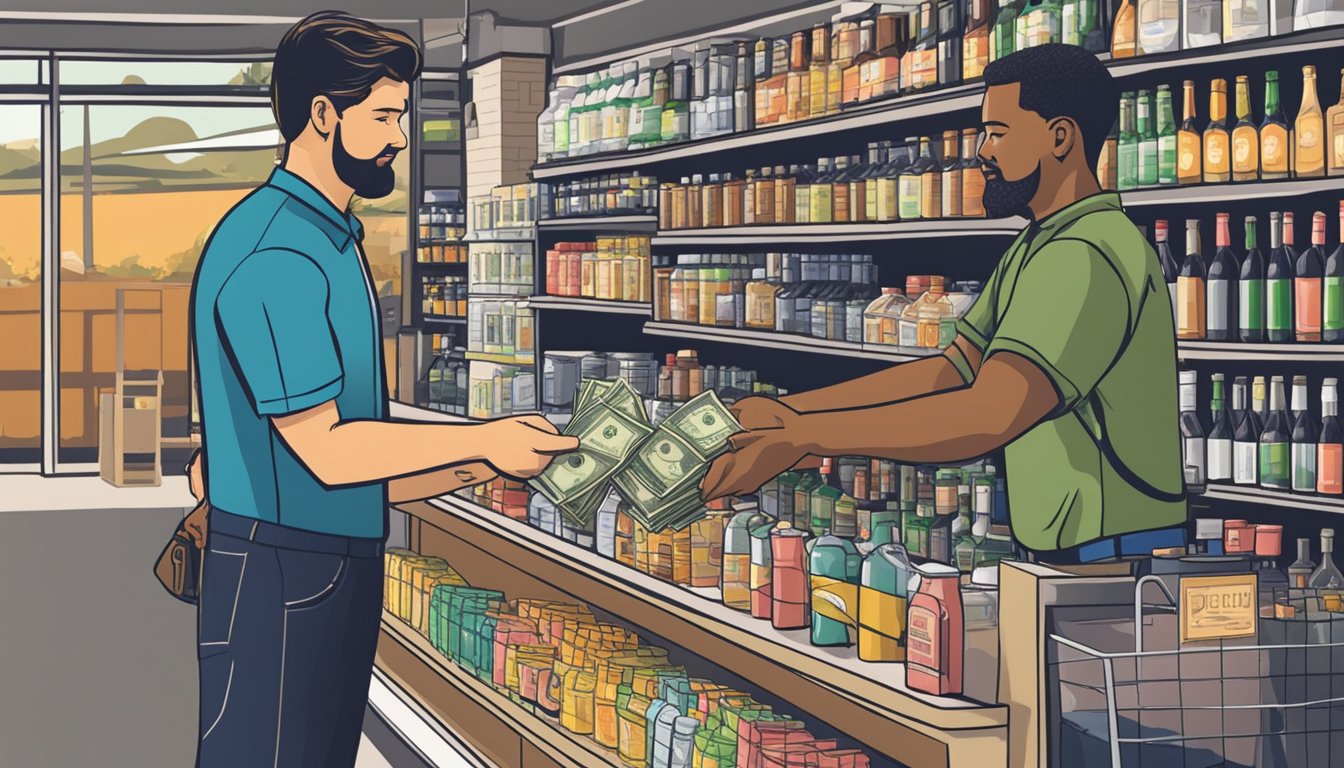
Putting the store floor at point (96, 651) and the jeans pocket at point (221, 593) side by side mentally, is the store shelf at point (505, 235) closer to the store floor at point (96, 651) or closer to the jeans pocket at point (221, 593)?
the store floor at point (96, 651)

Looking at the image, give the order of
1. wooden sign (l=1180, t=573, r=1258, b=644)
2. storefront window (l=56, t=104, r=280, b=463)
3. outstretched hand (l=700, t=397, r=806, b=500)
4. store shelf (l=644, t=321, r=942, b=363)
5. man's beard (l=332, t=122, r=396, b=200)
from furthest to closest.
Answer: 1. storefront window (l=56, t=104, r=280, b=463)
2. store shelf (l=644, t=321, r=942, b=363)
3. outstretched hand (l=700, t=397, r=806, b=500)
4. man's beard (l=332, t=122, r=396, b=200)
5. wooden sign (l=1180, t=573, r=1258, b=644)

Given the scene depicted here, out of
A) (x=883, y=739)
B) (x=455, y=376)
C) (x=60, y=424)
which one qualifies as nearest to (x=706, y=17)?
(x=455, y=376)

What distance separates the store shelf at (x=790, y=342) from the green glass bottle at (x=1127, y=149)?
0.59 m

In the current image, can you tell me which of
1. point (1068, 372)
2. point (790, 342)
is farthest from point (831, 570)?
point (790, 342)

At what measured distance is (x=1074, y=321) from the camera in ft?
8.29

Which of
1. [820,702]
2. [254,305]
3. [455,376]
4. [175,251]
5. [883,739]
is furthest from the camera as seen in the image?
[175,251]

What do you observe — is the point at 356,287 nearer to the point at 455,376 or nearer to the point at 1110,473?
the point at 1110,473

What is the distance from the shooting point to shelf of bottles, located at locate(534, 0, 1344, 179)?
3324 mm

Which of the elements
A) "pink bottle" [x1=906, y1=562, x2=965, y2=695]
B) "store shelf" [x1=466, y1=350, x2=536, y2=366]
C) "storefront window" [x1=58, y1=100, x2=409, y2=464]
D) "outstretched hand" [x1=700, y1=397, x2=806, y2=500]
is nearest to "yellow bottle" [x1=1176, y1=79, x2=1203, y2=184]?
"outstretched hand" [x1=700, y1=397, x2=806, y2=500]

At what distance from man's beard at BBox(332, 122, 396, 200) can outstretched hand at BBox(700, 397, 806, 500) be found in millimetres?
800

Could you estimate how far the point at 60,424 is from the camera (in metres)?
11.7

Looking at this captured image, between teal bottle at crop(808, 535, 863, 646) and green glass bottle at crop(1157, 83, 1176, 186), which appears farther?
green glass bottle at crop(1157, 83, 1176, 186)

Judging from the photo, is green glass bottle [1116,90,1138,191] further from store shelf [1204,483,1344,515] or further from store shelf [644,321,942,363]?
store shelf [1204,483,1344,515]

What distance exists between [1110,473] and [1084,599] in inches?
13.1
